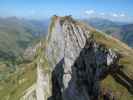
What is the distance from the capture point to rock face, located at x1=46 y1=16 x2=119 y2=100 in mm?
83875

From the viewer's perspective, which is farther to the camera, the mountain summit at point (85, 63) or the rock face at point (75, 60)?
the rock face at point (75, 60)

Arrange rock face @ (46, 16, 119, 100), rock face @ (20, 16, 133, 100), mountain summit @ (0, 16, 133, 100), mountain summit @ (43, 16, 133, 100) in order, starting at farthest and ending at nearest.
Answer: rock face @ (46, 16, 119, 100) → rock face @ (20, 16, 133, 100) → mountain summit @ (0, 16, 133, 100) → mountain summit @ (43, 16, 133, 100)

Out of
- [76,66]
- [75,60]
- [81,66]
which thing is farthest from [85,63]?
[75,60]

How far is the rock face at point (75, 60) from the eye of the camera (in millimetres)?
83875

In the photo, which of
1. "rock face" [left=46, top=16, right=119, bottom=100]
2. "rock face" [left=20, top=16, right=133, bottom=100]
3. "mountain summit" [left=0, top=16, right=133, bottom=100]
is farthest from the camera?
"rock face" [left=46, top=16, right=119, bottom=100]

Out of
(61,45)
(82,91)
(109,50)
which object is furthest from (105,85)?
(61,45)

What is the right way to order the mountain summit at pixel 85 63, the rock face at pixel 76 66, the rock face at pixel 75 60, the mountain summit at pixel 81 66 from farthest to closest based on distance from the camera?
the rock face at pixel 75 60 → the rock face at pixel 76 66 → the mountain summit at pixel 81 66 → the mountain summit at pixel 85 63

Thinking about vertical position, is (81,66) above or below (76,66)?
above

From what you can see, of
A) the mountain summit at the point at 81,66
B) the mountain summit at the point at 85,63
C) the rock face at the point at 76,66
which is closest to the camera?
the mountain summit at the point at 85,63

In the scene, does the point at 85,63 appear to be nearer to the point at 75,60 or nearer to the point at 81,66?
the point at 81,66

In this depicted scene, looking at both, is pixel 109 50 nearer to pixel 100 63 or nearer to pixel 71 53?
pixel 100 63

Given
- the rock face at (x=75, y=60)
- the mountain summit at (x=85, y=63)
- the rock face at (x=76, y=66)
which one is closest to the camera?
the mountain summit at (x=85, y=63)

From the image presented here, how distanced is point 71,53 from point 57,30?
19.9 meters

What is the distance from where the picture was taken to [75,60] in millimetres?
103688
